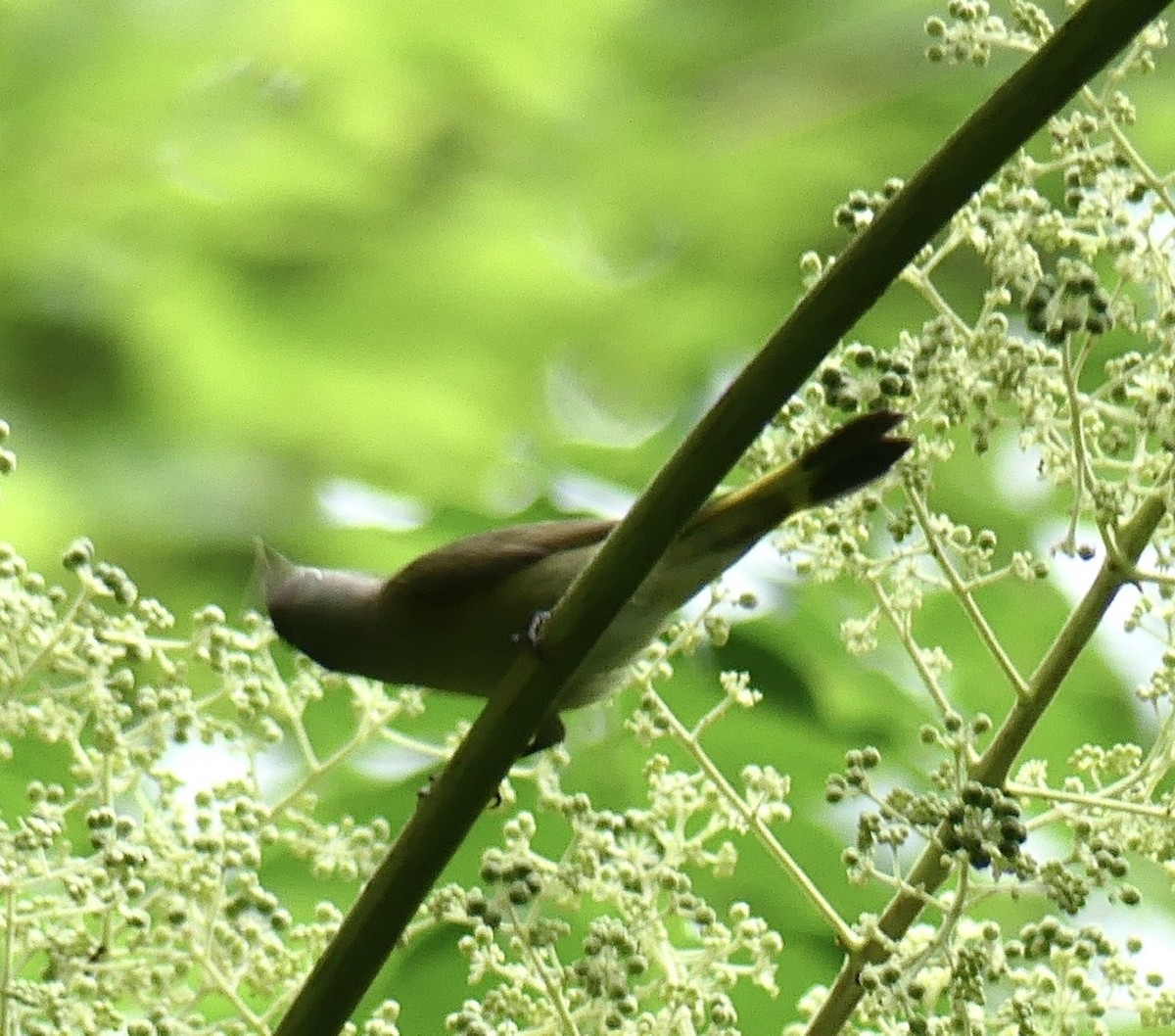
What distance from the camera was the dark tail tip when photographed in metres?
1.50

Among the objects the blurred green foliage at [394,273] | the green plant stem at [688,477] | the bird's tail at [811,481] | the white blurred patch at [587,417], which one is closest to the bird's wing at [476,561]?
the bird's tail at [811,481]

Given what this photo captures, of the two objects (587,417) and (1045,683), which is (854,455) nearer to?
(1045,683)

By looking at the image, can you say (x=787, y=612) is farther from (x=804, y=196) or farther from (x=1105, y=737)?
(x=804, y=196)

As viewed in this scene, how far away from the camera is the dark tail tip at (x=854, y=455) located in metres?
1.50

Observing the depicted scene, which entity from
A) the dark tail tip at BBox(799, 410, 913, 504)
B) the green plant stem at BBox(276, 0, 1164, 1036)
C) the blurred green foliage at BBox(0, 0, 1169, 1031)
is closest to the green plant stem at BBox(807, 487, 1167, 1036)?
the dark tail tip at BBox(799, 410, 913, 504)

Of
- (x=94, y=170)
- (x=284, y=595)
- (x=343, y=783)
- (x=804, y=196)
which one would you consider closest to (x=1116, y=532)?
(x=284, y=595)

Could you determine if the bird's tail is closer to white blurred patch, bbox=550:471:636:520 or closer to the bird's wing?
the bird's wing

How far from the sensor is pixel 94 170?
2635mm

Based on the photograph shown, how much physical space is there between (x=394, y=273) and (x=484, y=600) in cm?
79

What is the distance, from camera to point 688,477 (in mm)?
1164

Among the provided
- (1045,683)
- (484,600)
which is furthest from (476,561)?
(1045,683)

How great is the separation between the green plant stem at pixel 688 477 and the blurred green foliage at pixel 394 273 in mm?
1027

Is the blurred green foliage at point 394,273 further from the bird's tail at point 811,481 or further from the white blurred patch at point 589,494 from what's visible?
the bird's tail at point 811,481

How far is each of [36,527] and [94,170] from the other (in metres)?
0.58
